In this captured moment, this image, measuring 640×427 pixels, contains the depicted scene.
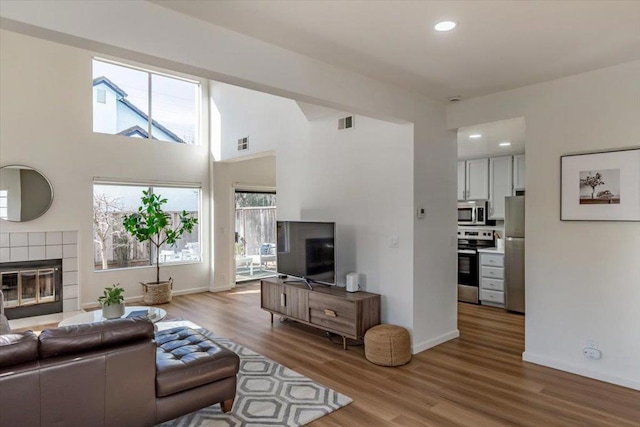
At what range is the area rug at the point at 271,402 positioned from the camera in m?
2.73

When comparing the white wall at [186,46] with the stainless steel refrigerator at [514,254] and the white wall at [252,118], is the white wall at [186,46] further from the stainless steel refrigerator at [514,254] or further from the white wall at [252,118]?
the stainless steel refrigerator at [514,254]

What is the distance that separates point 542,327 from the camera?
3754 millimetres

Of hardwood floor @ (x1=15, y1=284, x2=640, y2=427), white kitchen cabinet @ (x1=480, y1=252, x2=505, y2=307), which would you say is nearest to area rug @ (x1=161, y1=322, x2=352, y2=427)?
hardwood floor @ (x1=15, y1=284, x2=640, y2=427)

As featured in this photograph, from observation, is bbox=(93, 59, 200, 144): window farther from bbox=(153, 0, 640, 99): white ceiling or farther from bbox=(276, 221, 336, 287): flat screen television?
bbox=(153, 0, 640, 99): white ceiling

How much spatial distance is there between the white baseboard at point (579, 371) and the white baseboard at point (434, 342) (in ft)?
2.66

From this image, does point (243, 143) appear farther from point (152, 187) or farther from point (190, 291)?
point (190, 291)

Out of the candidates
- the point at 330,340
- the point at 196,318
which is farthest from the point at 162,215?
the point at 330,340

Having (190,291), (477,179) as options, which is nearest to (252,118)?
(190,291)

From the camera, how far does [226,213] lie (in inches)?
→ 291

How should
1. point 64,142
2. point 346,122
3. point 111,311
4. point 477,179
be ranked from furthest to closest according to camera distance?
point 477,179, point 64,142, point 346,122, point 111,311

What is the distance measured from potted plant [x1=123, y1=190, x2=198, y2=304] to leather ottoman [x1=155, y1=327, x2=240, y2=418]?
3604mm

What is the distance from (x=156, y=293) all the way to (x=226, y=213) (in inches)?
75.5

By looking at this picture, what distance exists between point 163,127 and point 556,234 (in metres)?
6.23

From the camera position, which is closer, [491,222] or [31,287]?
[31,287]
